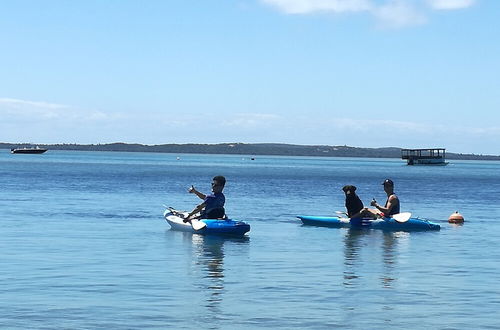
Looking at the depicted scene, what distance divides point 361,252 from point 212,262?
18.2ft

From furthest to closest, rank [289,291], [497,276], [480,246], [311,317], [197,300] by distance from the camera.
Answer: [480,246], [497,276], [289,291], [197,300], [311,317]

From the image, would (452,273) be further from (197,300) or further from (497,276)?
(197,300)

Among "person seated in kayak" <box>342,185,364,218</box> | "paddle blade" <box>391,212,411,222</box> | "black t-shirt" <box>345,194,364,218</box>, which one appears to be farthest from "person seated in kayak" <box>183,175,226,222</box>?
"paddle blade" <box>391,212,411,222</box>

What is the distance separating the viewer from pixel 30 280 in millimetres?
21312

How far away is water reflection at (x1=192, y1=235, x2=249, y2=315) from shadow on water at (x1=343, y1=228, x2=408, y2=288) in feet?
9.78

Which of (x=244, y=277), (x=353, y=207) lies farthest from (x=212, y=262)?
(x=353, y=207)

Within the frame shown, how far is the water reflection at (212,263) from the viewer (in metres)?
19.3

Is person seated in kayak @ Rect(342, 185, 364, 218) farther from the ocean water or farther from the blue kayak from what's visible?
the ocean water

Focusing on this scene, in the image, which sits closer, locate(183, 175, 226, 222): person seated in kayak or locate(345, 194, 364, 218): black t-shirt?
locate(183, 175, 226, 222): person seated in kayak

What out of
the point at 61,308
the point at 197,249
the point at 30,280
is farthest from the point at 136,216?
the point at 61,308

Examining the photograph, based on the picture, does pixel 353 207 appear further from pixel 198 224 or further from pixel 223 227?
pixel 198 224

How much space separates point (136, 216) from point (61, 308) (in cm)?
2773

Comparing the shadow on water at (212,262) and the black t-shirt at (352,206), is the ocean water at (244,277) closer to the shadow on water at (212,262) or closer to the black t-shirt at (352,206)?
the shadow on water at (212,262)

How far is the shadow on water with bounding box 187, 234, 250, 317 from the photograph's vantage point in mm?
19156
